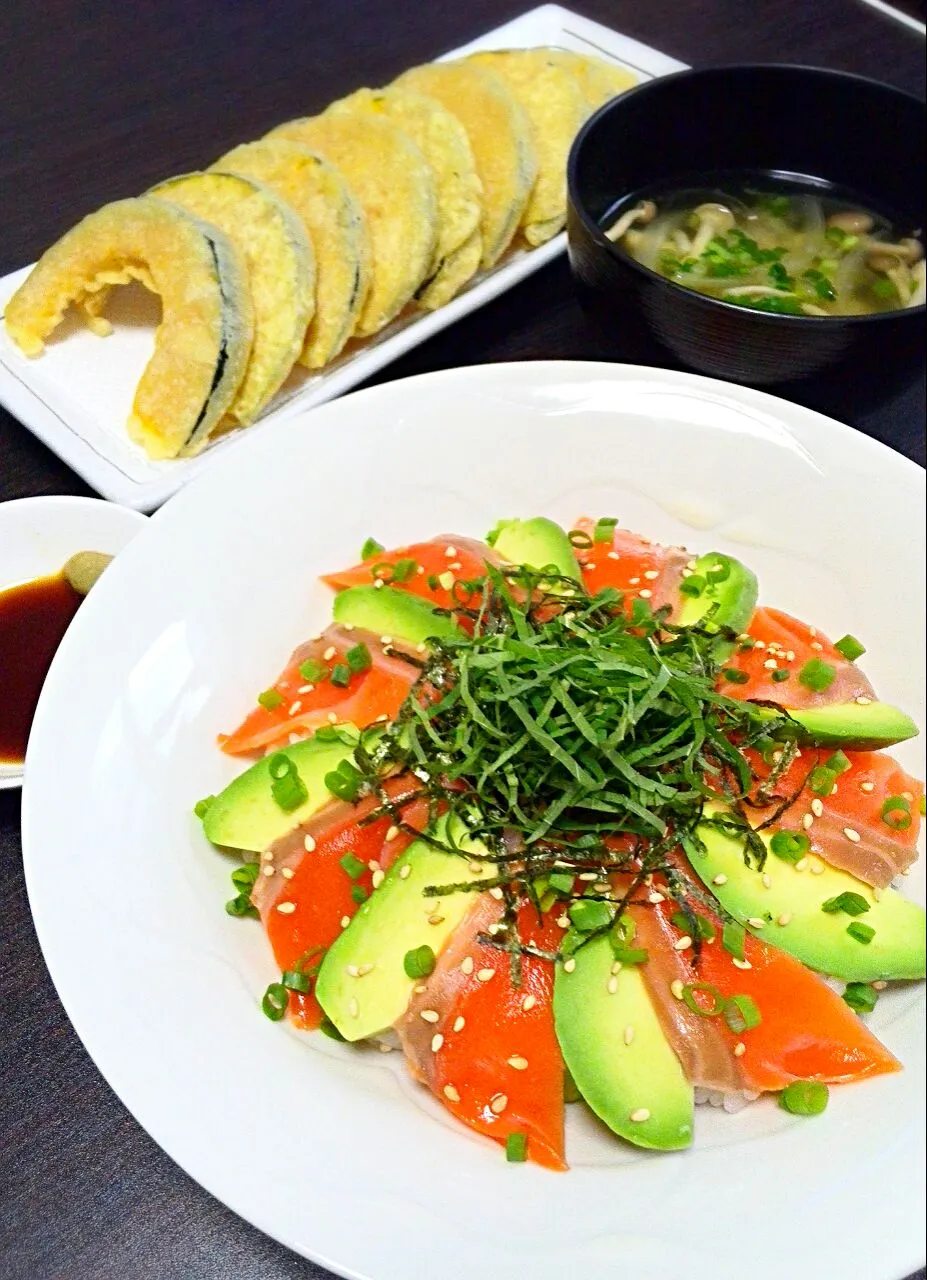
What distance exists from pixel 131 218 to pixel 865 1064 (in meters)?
2.09

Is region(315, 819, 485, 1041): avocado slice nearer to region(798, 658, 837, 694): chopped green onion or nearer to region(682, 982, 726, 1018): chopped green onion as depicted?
region(682, 982, 726, 1018): chopped green onion

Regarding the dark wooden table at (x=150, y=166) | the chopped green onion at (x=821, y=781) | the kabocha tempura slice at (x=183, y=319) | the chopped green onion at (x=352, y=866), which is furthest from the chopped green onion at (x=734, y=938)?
the kabocha tempura slice at (x=183, y=319)

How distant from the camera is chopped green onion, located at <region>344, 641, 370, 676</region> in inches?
64.0

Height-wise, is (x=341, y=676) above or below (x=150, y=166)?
below

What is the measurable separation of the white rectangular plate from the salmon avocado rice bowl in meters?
0.67

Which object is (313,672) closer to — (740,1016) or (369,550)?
(369,550)

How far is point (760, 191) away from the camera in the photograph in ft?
8.38

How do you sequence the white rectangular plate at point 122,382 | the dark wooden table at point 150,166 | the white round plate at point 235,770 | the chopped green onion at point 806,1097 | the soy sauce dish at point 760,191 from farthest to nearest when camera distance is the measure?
the soy sauce dish at point 760,191, the white rectangular plate at point 122,382, the dark wooden table at point 150,166, the chopped green onion at point 806,1097, the white round plate at point 235,770

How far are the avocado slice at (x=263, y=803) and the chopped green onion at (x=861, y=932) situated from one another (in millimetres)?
764

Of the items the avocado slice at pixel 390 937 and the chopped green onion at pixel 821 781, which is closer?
the avocado slice at pixel 390 937

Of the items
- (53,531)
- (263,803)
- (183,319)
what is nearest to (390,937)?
(263,803)

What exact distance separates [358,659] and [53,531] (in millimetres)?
742

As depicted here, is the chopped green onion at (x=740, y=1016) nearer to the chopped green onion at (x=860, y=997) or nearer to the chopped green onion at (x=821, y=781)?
the chopped green onion at (x=860, y=997)

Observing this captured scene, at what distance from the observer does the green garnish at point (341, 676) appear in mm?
1615
